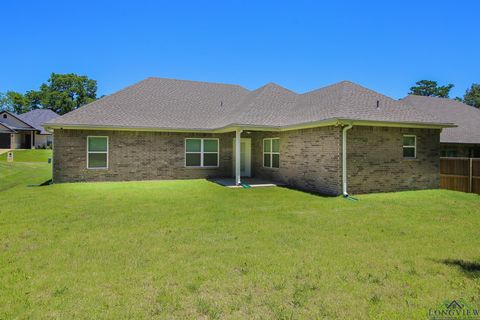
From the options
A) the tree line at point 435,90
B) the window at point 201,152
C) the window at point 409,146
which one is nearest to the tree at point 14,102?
the window at point 201,152

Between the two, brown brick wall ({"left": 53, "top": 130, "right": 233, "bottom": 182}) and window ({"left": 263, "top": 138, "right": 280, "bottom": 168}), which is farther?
window ({"left": 263, "top": 138, "right": 280, "bottom": 168})

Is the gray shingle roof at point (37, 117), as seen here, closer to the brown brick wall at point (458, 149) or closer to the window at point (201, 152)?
the window at point (201, 152)

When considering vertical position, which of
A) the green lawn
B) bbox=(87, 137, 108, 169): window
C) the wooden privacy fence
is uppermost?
bbox=(87, 137, 108, 169): window

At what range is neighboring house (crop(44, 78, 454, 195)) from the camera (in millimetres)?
12797

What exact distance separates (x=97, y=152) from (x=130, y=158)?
161 centimetres

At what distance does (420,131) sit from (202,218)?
10.9 metres

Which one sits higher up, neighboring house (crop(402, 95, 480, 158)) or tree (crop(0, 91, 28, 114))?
tree (crop(0, 91, 28, 114))

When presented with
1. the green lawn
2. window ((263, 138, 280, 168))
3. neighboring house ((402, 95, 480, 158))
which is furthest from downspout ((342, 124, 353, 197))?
neighboring house ((402, 95, 480, 158))

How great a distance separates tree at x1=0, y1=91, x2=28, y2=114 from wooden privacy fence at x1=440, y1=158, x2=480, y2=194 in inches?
3095

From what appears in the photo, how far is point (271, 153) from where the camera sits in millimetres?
17094

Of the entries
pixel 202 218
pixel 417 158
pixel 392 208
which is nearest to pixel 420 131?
pixel 417 158

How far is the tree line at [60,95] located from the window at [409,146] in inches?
2570

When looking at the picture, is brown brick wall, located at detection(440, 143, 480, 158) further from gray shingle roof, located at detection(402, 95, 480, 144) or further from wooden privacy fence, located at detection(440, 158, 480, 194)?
wooden privacy fence, located at detection(440, 158, 480, 194)

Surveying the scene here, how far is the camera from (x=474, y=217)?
29.5 ft
